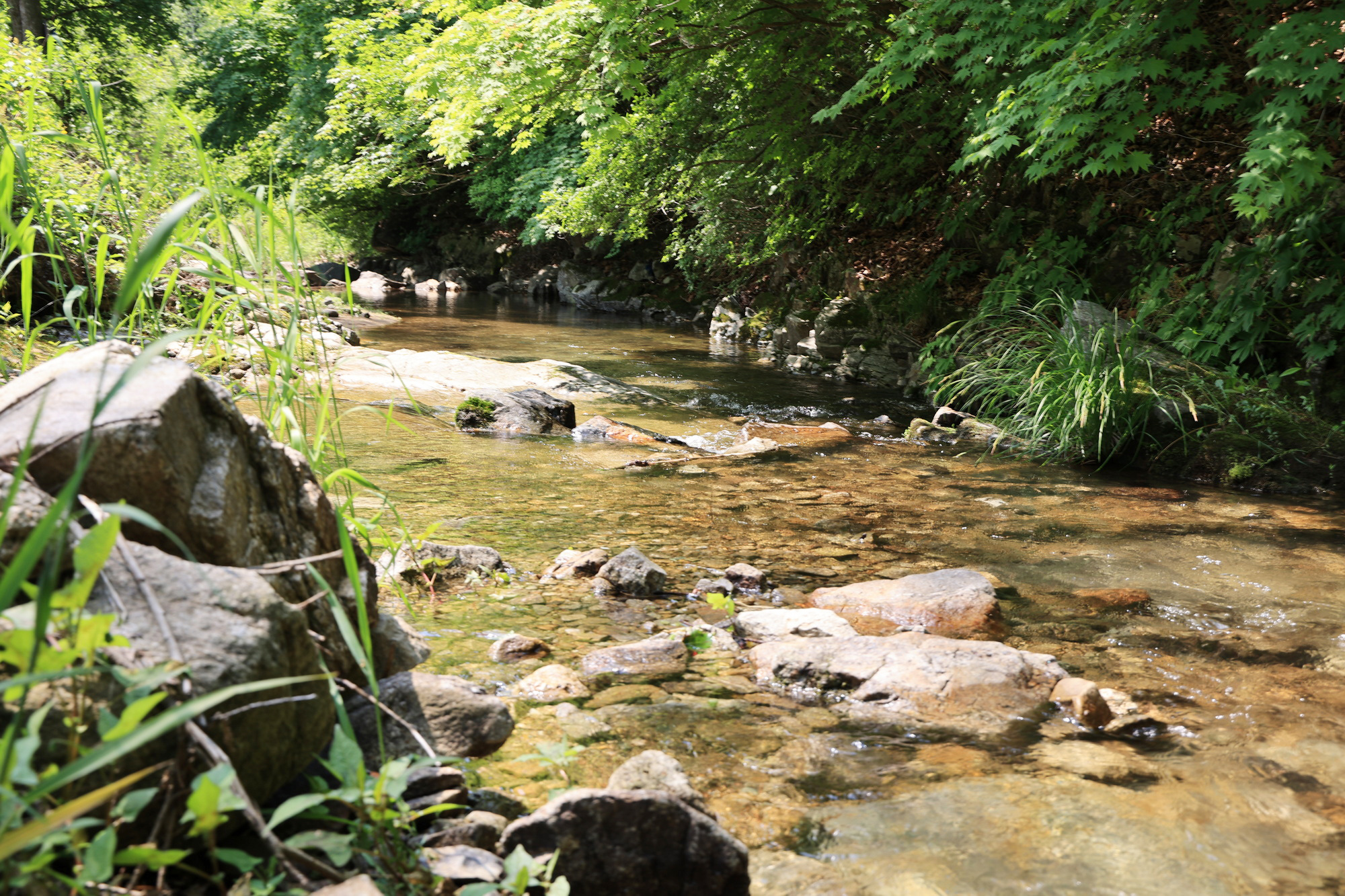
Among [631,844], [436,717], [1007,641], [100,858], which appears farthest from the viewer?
[1007,641]

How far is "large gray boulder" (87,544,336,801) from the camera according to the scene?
1.36 metres

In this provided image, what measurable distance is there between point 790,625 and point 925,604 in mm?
625

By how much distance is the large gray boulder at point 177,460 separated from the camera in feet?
A: 4.92

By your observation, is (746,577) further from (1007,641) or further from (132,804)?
(132,804)

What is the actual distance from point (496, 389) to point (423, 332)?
610cm

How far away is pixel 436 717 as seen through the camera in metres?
2.08

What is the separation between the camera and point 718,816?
2.13 meters

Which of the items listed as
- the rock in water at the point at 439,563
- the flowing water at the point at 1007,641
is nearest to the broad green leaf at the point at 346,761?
the flowing water at the point at 1007,641

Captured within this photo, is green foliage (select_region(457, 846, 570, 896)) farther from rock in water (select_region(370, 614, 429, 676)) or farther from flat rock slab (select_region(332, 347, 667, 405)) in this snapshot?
flat rock slab (select_region(332, 347, 667, 405))

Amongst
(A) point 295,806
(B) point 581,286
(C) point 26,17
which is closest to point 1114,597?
(A) point 295,806

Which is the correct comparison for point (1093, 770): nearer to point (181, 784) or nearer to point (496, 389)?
point (181, 784)

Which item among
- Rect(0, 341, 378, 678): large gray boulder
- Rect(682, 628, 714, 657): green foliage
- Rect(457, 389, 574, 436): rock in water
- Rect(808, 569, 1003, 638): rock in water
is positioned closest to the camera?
Rect(0, 341, 378, 678): large gray boulder

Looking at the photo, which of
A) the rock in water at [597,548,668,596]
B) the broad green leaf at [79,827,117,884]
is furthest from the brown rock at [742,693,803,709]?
the broad green leaf at [79,827,117,884]

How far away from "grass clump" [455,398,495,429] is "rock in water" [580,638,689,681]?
474 cm
